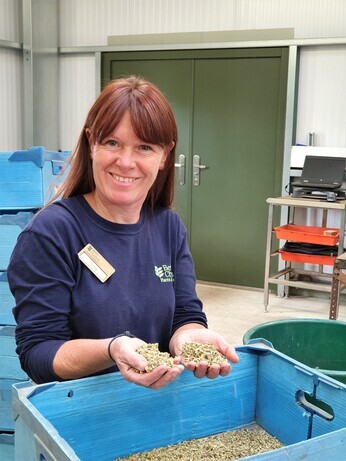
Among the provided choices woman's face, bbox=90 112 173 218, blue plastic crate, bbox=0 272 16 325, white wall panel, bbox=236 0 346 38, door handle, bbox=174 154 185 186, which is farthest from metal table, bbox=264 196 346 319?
woman's face, bbox=90 112 173 218

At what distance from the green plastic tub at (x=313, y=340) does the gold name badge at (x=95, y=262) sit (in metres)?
1.55

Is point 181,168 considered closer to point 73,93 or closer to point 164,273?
point 73,93

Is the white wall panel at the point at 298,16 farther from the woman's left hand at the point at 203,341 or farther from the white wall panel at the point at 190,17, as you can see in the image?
the woman's left hand at the point at 203,341

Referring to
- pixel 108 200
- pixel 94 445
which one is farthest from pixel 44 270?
pixel 94 445

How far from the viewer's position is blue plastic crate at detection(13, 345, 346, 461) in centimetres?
105

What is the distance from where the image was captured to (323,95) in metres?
5.07

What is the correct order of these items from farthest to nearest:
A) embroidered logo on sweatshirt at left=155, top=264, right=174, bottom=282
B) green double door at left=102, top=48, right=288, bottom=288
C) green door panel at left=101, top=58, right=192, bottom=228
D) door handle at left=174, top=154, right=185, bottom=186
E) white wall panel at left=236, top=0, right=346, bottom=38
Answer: door handle at left=174, top=154, right=185, bottom=186, green door panel at left=101, top=58, right=192, bottom=228, green double door at left=102, top=48, right=288, bottom=288, white wall panel at left=236, top=0, right=346, bottom=38, embroidered logo on sweatshirt at left=155, top=264, right=174, bottom=282

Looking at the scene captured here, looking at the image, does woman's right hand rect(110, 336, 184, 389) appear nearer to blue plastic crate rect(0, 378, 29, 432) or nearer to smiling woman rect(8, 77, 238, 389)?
smiling woman rect(8, 77, 238, 389)

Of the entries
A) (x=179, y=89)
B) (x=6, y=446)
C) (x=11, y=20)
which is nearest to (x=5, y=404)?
(x=6, y=446)

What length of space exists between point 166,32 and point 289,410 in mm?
4862

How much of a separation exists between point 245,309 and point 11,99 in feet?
10.3

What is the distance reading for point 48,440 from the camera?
906 millimetres

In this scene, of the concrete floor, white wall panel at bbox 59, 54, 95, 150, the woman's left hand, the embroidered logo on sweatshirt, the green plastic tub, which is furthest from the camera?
white wall panel at bbox 59, 54, 95, 150

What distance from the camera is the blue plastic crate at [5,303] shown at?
7.64 feet
